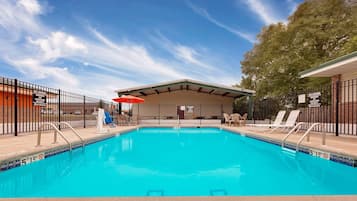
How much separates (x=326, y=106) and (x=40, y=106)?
473 inches

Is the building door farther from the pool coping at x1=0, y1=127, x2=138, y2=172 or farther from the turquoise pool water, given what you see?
the turquoise pool water

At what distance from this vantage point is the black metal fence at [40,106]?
8059mm

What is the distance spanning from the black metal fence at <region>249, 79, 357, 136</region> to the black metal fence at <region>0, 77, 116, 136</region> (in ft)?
28.8

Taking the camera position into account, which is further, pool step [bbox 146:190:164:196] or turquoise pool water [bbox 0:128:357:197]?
turquoise pool water [bbox 0:128:357:197]

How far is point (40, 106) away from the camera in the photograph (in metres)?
8.95

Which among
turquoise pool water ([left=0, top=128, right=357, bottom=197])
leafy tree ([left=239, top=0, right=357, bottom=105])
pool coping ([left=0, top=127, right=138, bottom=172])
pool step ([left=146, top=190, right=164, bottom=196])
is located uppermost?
leafy tree ([left=239, top=0, right=357, bottom=105])

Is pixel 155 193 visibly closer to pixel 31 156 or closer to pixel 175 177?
pixel 175 177

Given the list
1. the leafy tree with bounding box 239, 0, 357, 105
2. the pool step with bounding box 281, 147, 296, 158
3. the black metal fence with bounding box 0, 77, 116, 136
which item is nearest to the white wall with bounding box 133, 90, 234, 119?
the leafy tree with bounding box 239, 0, 357, 105

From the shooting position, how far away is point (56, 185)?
3.35 m

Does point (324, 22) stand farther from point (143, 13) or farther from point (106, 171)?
point (106, 171)

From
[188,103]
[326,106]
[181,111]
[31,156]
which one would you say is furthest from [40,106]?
[181,111]

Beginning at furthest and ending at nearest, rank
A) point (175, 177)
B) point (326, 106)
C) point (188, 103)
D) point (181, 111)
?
point (181, 111) < point (188, 103) < point (326, 106) < point (175, 177)

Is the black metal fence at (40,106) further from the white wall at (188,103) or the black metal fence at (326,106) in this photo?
the black metal fence at (326,106)

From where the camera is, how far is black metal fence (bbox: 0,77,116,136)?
8.06 m
